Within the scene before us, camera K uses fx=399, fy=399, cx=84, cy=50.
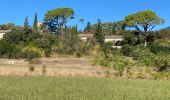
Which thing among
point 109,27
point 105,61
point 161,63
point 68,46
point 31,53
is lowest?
point 161,63

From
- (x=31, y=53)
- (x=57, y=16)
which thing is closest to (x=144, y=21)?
(x=57, y=16)

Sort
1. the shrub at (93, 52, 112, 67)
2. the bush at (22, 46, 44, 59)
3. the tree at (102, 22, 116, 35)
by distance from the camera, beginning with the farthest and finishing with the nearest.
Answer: the tree at (102, 22, 116, 35) → the bush at (22, 46, 44, 59) → the shrub at (93, 52, 112, 67)

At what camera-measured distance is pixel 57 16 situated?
8406 cm

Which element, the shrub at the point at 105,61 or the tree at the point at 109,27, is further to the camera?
the tree at the point at 109,27

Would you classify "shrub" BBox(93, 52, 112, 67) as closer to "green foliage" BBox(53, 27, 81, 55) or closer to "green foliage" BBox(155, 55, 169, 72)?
"green foliage" BBox(155, 55, 169, 72)

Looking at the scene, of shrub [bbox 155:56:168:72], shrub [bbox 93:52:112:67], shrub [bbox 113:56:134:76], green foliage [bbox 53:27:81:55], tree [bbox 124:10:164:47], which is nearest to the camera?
shrub [bbox 113:56:134:76]

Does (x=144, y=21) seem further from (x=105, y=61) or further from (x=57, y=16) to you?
(x=105, y=61)

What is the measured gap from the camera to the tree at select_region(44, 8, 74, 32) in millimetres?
82500

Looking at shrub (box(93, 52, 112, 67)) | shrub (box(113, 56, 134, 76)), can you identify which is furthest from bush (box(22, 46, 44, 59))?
shrub (box(113, 56, 134, 76))

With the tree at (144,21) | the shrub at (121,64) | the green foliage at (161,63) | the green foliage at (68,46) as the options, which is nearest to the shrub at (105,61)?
the shrub at (121,64)

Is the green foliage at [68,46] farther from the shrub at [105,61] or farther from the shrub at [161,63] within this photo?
the shrub at [161,63]

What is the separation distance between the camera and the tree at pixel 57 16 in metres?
82.5

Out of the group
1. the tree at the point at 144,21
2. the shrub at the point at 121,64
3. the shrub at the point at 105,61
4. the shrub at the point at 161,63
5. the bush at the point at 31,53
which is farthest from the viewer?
the tree at the point at 144,21

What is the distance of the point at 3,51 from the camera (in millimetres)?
36656
